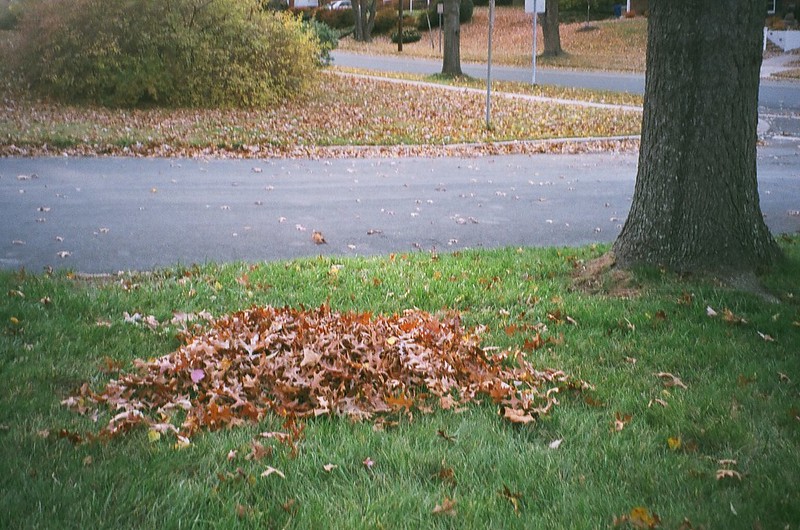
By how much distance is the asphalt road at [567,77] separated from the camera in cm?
2543

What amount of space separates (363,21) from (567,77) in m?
28.3

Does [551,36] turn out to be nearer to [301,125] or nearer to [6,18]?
[6,18]

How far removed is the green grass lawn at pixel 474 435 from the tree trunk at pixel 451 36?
24.4 m

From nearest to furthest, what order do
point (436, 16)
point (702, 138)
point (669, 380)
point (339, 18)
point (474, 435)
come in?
point (474, 435), point (669, 380), point (702, 138), point (436, 16), point (339, 18)

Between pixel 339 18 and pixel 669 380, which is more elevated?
pixel 339 18

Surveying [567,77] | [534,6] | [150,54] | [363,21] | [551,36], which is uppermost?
[363,21]

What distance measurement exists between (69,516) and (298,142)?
13234 mm

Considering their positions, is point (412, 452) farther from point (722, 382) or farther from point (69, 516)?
point (722, 382)

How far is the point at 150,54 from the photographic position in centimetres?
2005

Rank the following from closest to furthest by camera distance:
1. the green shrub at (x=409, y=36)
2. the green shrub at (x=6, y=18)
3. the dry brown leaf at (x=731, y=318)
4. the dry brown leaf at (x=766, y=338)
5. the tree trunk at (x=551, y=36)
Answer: the dry brown leaf at (x=766, y=338) < the dry brown leaf at (x=731, y=318) < the green shrub at (x=6, y=18) < the tree trunk at (x=551, y=36) < the green shrub at (x=409, y=36)

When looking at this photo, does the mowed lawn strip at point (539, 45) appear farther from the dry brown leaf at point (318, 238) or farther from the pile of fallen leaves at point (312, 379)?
the pile of fallen leaves at point (312, 379)

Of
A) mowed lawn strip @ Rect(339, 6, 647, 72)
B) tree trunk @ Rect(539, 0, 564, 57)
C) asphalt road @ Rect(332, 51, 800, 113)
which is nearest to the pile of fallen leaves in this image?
asphalt road @ Rect(332, 51, 800, 113)

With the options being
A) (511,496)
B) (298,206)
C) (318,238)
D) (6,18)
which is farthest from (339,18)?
(511,496)

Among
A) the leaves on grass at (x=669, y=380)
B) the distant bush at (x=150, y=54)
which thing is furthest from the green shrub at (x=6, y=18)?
the leaves on grass at (x=669, y=380)
